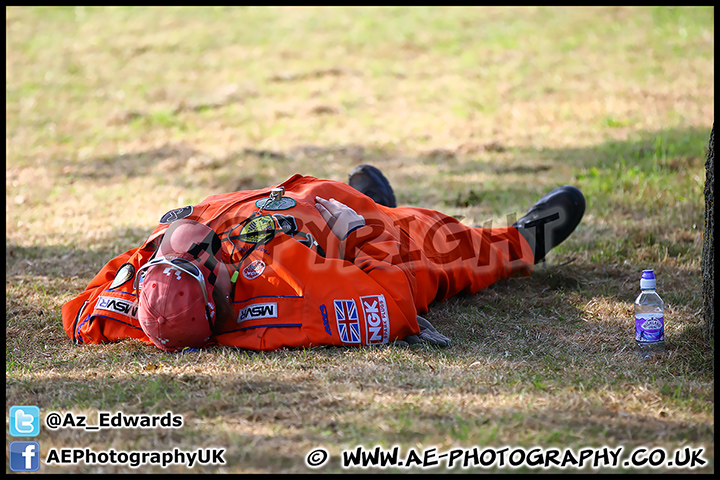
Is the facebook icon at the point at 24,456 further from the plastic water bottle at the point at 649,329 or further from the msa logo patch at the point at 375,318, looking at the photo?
the plastic water bottle at the point at 649,329

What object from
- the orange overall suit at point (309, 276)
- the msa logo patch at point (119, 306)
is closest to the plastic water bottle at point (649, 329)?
the orange overall suit at point (309, 276)

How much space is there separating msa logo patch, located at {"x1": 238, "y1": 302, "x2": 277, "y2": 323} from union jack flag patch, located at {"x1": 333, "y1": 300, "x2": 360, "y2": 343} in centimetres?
31

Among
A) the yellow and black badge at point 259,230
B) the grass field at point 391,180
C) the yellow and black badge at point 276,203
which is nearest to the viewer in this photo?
the grass field at point 391,180

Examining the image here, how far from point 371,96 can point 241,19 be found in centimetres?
514

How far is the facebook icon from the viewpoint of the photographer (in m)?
2.45

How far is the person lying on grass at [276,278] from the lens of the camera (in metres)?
3.30

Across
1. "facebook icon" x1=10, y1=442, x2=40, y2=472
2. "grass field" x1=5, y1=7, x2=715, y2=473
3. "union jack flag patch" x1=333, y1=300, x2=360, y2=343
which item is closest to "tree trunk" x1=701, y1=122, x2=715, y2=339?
"grass field" x1=5, y1=7, x2=715, y2=473

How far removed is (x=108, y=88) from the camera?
11.6 meters

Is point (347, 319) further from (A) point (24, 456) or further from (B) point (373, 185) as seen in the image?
(B) point (373, 185)

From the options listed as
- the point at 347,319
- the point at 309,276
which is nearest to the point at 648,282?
the point at 347,319

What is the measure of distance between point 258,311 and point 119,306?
76 cm

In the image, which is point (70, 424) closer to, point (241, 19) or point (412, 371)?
point (412, 371)

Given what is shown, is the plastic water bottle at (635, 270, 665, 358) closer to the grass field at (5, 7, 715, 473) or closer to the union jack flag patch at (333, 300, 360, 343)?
the grass field at (5, 7, 715, 473)

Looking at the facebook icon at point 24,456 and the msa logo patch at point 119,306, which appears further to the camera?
the msa logo patch at point 119,306
